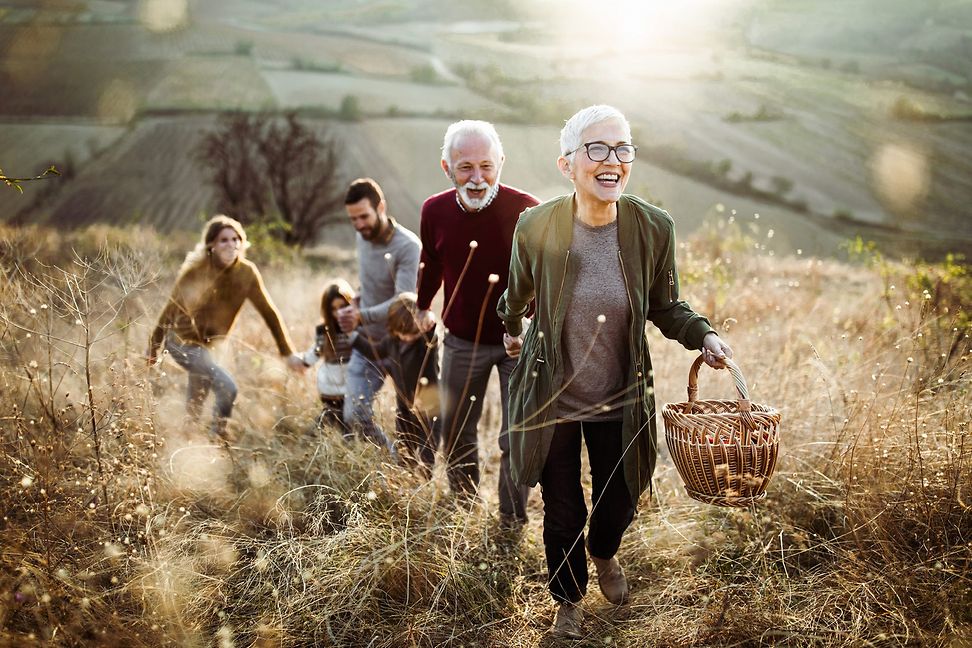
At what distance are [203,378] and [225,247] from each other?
0.93 meters

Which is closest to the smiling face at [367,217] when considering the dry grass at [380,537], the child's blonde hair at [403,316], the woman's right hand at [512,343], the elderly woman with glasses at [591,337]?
the child's blonde hair at [403,316]

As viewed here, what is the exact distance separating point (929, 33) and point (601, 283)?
40549 mm

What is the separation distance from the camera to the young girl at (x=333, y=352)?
14.9 ft

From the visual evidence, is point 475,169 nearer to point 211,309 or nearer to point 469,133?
point 469,133

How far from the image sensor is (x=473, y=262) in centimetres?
372

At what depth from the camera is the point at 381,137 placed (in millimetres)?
33062

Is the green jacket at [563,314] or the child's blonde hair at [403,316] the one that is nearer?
the green jacket at [563,314]

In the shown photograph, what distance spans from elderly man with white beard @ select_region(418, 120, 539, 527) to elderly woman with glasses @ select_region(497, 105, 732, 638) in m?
0.76

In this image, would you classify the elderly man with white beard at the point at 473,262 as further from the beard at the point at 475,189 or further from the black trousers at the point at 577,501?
the black trousers at the point at 577,501

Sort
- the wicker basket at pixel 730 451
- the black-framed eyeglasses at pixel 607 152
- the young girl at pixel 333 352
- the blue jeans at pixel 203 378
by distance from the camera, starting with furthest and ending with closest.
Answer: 1. the blue jeans at pixel 203 378
2. the young girl at pixel 333 352
3. the black-framed eyeglasses at pixel 607 152
4. the wicker basket at pixel 730 451

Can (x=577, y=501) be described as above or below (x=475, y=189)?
below

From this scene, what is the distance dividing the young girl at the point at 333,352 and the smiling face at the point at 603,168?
2.43 m

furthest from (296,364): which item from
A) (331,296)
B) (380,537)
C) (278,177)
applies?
(278,177)

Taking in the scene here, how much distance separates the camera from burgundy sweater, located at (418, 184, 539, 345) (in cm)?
369
